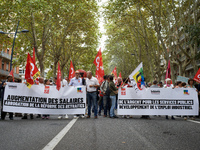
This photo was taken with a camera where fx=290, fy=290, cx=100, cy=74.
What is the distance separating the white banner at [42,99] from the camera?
10.4 metres

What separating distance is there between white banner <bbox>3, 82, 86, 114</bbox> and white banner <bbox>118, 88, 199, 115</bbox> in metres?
1.71

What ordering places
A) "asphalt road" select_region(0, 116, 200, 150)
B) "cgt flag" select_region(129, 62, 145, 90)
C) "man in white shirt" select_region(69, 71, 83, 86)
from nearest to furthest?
"asphalt road" select_region(0, 116, 200, 150), "cgt flag" select_region(129, 62, 145, 90), "man in white shirt" select_region(69, 71, 83, 86)

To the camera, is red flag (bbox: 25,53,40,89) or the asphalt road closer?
the asphalt road

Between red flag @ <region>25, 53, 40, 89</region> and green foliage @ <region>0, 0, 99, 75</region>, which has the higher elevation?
green foliage @ <region>0, 0, 99, 75</region>

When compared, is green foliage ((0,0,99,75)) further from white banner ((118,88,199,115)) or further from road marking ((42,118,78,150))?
road marking ((42,118,78,150))

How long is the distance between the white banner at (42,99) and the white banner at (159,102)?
1.71 m

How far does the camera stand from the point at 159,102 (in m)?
11.0

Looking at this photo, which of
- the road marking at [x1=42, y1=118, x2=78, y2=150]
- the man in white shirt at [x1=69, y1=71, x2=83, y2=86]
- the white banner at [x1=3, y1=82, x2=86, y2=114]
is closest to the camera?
the road marking at [x1=42, y1=118, x2=78, y2=150]

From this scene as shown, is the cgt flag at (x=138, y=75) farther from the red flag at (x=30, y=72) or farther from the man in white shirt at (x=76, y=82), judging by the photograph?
the red flag at (x=30, y=72)

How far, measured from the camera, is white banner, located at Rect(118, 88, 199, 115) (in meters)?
11.0

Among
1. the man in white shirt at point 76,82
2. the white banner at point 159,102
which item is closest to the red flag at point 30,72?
the man in white shirt at point 76,82

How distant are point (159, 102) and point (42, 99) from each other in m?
4.39

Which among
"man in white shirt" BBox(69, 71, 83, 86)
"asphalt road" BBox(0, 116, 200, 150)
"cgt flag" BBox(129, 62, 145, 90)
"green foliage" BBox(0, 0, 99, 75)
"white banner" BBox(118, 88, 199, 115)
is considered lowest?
"asphalt road" BBox(0, 116, 200, 150)

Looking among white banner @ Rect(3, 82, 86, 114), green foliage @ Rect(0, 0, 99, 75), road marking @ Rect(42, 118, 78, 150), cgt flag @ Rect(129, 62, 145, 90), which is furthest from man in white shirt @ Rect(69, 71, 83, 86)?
green foliage @ Rect(0, 0, 99, 75)
